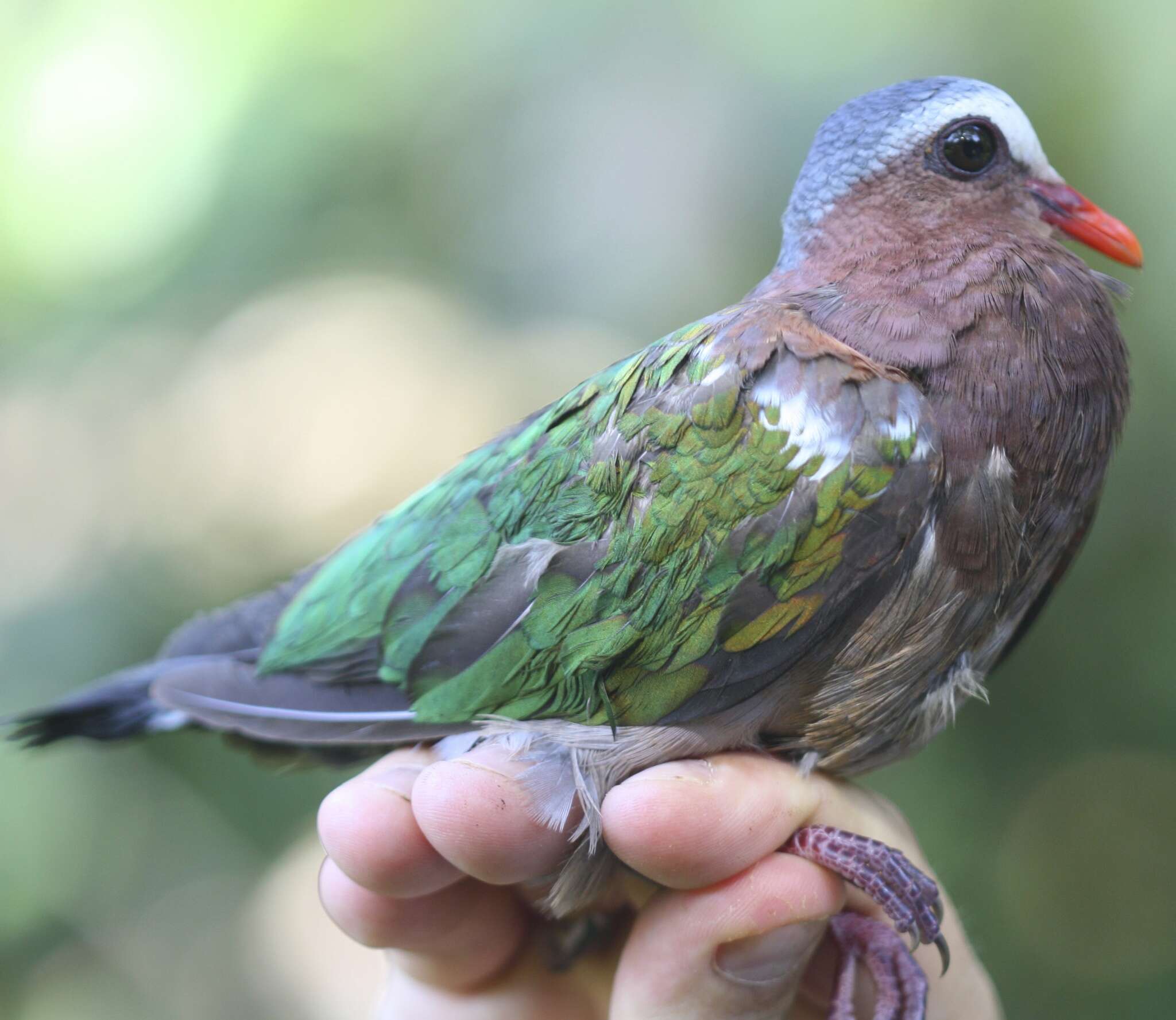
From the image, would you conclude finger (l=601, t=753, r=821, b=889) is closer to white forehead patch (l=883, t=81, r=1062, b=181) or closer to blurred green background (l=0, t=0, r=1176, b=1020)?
white forehead patch (l=883, t=81, r=1062, b=181)

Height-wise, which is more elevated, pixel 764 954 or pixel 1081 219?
pixel 1081 219

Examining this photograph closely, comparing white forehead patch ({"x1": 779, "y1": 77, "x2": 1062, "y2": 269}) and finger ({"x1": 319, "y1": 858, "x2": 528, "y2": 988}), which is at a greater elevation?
white forehead patch ({"x1": 779, "y1": 77, "x2": 1062, "y2": 269})

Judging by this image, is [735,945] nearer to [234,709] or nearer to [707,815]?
[707,815]

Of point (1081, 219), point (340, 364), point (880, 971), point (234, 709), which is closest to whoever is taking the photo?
point (880, 971)

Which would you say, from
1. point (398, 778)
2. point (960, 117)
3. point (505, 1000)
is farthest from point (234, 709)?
point (960, 117)

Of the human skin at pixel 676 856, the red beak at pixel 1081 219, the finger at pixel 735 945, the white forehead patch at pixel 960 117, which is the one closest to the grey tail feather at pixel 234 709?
the human skin at pixel 676 856

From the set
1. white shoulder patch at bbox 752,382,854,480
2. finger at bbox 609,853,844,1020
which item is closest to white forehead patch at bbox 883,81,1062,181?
white shoulder patch at bbox 752,382,854,480
